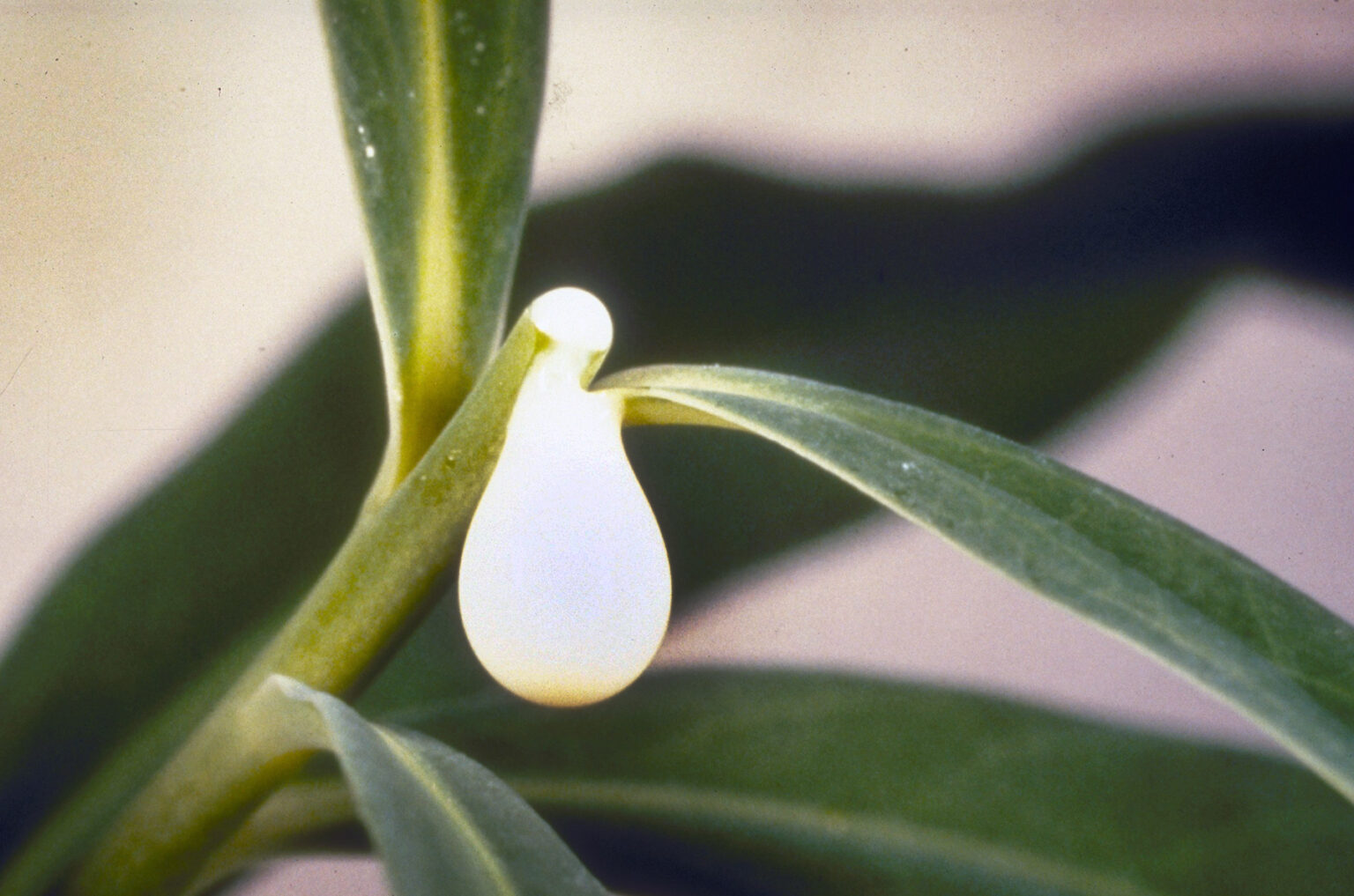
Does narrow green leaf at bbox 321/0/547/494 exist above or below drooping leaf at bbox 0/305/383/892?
above

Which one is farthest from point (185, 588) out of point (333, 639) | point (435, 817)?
point (435, 817)

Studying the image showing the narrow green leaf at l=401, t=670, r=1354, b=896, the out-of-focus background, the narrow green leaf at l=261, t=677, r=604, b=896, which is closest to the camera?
the narrow green leaf at l=261, t=677, r=604, b=896

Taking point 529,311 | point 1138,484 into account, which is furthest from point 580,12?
point 1138,484

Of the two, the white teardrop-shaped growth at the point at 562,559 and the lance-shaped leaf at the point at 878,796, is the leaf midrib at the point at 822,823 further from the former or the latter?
the white teardrop-shaped growth at the point at 562,559

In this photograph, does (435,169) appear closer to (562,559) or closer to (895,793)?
(562,559)

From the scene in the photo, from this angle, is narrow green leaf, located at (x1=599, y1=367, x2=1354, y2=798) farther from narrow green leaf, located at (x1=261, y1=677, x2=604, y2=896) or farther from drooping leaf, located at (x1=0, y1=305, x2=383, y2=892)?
drooping leaf, located at (x1=0, y1=305, x2=383, y2=892)

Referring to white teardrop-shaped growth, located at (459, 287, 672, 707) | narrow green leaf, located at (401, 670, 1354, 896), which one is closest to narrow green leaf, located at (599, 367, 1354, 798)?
white teardrop-shaped growth, located at (459, 287, 672, 707)

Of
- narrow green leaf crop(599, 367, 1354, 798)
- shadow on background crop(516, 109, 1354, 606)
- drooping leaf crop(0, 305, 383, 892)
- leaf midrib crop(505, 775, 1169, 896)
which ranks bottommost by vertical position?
leaf midrib crop(505, 775, 1169, 896)
